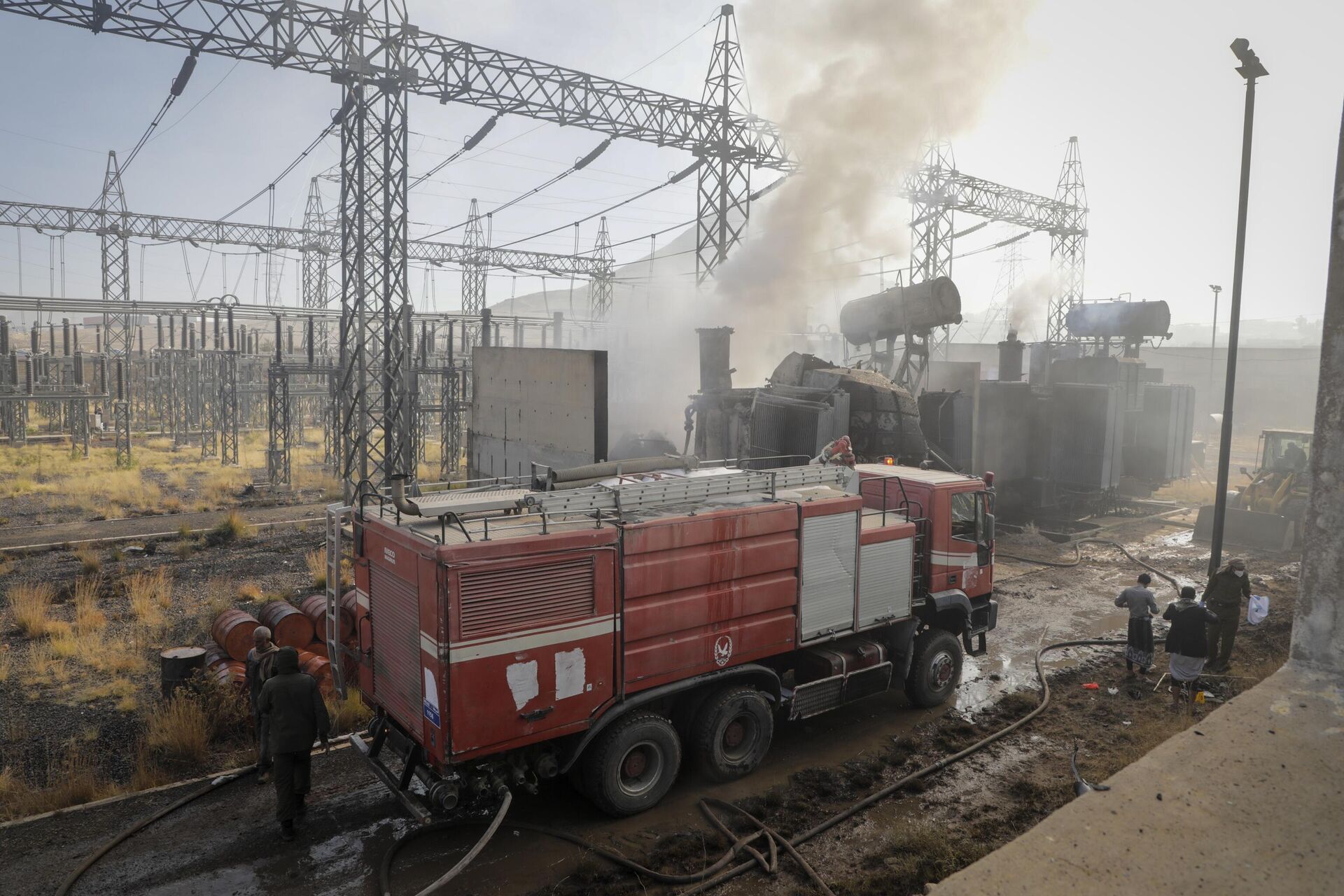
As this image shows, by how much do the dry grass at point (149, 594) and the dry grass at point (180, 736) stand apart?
4.02 meters

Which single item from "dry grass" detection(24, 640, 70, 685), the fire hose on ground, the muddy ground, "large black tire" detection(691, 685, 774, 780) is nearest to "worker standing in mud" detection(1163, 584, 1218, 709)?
the muddy ground

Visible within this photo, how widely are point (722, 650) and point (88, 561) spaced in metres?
12.5

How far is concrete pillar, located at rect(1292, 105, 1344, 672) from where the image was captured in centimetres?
466

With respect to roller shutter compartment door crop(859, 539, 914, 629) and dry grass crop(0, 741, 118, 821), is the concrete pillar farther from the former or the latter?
dry grass crop(0, 741, 118, 821)

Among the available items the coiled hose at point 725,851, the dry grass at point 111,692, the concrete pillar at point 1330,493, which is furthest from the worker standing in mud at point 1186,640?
the dry grass at point 111,692

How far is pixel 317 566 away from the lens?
1359 centimetres

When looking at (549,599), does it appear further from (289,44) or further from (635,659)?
(289,44)

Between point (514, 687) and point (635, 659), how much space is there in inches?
38.5

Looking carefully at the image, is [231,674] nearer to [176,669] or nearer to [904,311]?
[176,669]

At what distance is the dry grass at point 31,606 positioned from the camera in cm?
1027

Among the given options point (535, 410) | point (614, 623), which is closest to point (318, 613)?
point (614, 623)

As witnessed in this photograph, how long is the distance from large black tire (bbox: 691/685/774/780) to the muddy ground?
6.8 inches

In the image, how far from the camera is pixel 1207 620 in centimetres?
855

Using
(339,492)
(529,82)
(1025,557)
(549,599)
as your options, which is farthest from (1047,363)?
(549,599)
